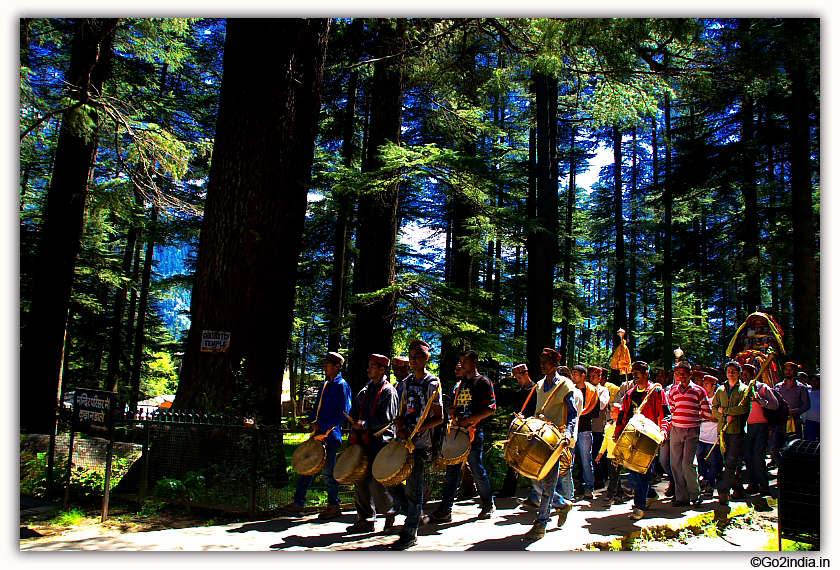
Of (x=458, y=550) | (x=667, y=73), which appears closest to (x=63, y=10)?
(x=458, y=550)

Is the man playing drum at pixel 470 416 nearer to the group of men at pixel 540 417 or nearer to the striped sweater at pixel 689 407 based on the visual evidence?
the group of men at pixel 540 417

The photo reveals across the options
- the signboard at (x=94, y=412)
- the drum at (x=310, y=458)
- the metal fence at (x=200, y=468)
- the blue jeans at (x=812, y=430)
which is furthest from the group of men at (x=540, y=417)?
the signboard at (x=94, y=412)

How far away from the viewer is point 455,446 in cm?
692

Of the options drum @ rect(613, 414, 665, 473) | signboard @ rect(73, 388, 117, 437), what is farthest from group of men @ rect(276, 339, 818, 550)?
signboard @ rect(73, 388, 117, 437)

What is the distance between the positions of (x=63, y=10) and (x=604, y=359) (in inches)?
1409

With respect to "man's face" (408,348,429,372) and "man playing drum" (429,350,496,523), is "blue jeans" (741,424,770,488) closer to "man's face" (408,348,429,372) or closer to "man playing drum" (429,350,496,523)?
"man playing drum" (429,350,496,523)

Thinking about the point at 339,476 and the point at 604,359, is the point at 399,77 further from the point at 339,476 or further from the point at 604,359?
the point at 604,359

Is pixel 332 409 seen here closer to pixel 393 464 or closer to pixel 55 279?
pixel 393 464

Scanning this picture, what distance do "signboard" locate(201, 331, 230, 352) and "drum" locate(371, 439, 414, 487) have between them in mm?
2852

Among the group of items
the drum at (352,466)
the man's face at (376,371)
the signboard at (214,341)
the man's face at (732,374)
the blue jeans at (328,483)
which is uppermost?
the signboard at (214,341)

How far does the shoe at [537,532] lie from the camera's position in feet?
21.0

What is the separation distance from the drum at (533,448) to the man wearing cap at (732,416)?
389 centimetres

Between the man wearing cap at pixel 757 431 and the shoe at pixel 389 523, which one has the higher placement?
the man wearing cap at pixel 757 431

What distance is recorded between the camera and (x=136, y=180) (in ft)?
33.6
